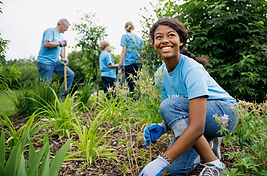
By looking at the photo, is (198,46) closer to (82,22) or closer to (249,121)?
(249,121)

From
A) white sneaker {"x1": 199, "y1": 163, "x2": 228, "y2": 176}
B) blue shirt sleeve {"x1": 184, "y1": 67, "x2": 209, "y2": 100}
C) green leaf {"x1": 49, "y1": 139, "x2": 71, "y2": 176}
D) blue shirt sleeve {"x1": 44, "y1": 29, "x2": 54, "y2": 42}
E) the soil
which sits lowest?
the soil

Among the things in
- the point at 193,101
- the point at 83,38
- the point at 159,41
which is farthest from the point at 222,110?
the point at 83,38

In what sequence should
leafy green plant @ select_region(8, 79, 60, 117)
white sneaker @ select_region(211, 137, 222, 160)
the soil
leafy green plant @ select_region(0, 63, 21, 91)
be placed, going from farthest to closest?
leafy green plant @ select_region(8, 79, 60, 117) < leafy green plant @ select_region(0, 63, 21, 91) < white sneaker @ select_region(211, 137, 222, 160) < the soil

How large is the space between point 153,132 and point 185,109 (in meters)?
0.37

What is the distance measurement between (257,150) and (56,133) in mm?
2175

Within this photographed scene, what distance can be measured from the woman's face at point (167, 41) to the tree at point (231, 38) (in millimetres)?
1526

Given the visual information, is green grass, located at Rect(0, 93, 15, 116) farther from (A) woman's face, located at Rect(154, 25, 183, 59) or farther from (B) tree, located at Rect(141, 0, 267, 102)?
(B) tree, located at Rect(141, 0, 267, 102)

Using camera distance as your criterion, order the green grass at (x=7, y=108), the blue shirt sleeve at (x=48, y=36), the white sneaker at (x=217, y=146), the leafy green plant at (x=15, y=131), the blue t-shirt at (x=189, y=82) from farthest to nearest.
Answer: the blue shirt sleeve at (x=48, y=36) < the green grass at (x=7, y=108) < the leafy green plant at (x=15, y=131) < the white sneaker at (x=217, y=146) < the blue t-shirt at (x=189, y=82)

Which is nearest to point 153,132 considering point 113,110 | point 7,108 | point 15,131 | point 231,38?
point 113,110

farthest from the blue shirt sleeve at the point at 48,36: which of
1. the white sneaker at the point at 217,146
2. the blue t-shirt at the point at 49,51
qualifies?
the white sneaker at the point at 217,146

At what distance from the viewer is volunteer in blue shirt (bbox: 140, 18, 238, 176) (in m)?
1.50

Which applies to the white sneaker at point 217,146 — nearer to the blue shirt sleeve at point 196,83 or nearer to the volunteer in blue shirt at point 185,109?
the volunteer in blue shirt at point 185,109

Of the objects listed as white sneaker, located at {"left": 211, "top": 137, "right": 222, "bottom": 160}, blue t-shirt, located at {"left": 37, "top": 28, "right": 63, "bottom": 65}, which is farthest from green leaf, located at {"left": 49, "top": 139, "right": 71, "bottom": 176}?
blue t-shirt, located at {"left": 37, "top": 28, "right": 63, "bottom": 65}

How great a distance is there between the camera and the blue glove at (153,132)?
1.90 m
